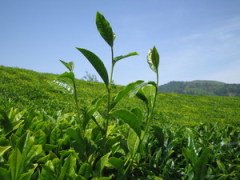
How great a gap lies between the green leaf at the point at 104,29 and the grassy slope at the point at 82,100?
6.03 metres

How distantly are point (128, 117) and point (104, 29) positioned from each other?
448 mm

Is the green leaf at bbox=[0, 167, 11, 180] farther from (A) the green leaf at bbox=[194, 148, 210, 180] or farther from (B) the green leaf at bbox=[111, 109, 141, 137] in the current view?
(A) the green leaf at bbox=[194, 148, 210, 180]

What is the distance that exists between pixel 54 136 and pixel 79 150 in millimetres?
300

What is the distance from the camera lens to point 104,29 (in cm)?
166

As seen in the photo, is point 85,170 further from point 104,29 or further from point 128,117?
point 104,29

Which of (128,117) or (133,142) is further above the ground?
(128,117)

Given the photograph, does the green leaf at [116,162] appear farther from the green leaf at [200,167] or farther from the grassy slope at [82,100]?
the grassy slope at [82,100]

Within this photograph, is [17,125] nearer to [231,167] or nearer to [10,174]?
[10,174]

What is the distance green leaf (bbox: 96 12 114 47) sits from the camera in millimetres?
1633

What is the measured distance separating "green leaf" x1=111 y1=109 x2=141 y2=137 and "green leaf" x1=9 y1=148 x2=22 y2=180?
0.44 meters

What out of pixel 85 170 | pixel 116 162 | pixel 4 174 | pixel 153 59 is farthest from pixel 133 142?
pixel 4 174

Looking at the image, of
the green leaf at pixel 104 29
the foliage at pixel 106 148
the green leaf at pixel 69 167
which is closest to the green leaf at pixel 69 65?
the foliage at pixel 106 148

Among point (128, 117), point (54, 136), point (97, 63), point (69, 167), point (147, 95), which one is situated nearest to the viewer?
point (69, 167)

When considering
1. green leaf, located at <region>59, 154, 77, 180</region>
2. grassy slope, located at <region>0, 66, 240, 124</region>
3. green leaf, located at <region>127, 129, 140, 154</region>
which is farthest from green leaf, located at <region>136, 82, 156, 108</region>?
grassy slope, located at <region>0, 66, 240, 124</region>
